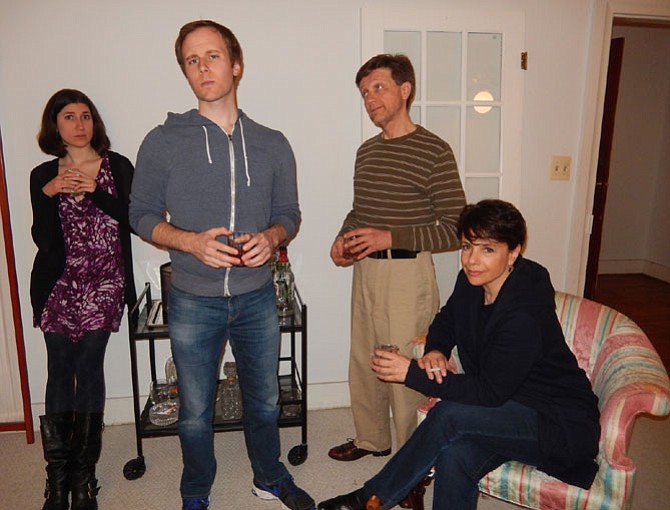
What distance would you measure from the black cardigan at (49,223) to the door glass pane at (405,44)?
1357 millimetres

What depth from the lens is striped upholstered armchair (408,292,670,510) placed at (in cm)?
150

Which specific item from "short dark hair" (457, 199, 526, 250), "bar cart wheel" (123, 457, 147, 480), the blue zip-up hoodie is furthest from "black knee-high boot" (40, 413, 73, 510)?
"short dark hair" (457, 199, 526, 250)

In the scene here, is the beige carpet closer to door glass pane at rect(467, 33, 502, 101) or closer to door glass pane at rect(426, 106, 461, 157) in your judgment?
door glass pane at rect(426, 106, 461, 157)

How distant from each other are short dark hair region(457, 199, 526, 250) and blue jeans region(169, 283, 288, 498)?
2.42ft

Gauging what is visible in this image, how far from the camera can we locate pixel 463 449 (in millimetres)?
1578

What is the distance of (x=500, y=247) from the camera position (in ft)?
5.25

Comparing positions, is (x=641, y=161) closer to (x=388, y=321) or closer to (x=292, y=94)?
(x=292, y=94)

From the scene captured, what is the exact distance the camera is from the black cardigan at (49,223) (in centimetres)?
201

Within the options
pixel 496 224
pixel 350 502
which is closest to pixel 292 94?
pixel 496 224

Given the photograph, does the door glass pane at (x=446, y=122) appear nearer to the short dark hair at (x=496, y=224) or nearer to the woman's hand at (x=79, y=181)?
the short dark hair at (x=496, y=224)

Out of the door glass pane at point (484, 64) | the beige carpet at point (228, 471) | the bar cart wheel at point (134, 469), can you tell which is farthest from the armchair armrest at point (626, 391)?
the bar cart wheel at point (134, 469)

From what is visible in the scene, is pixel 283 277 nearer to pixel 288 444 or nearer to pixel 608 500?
pixel 288 444

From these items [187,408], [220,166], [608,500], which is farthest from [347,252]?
[608,500]

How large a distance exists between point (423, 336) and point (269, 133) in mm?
926
